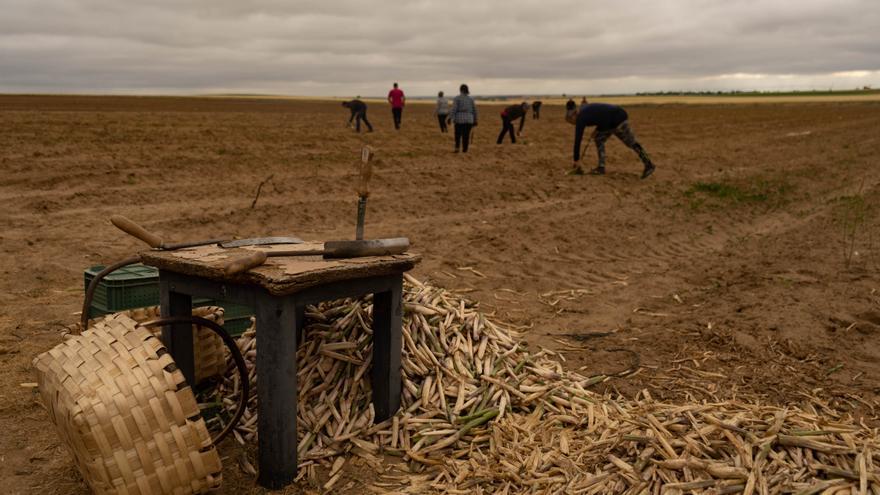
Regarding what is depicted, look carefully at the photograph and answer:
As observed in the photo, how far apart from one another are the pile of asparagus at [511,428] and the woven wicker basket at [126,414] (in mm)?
777

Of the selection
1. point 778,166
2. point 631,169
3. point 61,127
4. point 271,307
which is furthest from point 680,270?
point 61,127

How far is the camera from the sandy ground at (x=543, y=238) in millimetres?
5211

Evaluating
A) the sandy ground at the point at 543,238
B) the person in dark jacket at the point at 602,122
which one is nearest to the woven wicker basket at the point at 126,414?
the sandy ground at the point at 543,238

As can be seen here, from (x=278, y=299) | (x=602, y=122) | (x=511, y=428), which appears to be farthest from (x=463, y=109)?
(x=278, y=299)

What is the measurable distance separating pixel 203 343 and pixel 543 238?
19.1ft

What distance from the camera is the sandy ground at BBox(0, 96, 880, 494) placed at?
5.21 metres

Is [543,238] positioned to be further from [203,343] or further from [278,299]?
[278,299]

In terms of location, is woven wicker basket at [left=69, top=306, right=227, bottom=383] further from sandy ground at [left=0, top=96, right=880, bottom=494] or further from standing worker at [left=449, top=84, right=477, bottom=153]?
standing worker at [left=449, top=84, right=477, bottom=153]

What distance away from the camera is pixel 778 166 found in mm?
17641

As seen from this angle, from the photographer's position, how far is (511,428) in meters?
4.14

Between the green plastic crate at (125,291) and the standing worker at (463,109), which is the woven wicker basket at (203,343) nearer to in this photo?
the green plastic crate at (125,291)

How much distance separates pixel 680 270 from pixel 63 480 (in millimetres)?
6585

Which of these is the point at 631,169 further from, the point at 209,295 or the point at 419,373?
the point at 209,295

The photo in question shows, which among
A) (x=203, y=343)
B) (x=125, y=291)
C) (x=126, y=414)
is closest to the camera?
(x=126, y=414)
